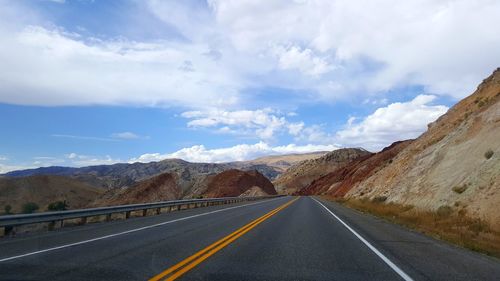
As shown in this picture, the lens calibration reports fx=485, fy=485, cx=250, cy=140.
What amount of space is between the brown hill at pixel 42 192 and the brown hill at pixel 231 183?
2792 centimetres

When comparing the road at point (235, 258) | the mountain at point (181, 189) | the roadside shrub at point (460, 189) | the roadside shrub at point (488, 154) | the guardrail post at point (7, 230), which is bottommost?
the road at point (235, 258)

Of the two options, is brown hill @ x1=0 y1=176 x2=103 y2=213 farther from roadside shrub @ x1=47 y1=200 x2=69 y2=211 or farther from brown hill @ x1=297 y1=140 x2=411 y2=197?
brown hill @ x1=297 y1=140 x2=411 y2=197

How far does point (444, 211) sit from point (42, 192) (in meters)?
106

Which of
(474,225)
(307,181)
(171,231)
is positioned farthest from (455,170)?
(307,181)

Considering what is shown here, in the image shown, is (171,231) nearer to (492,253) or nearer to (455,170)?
(492,253)

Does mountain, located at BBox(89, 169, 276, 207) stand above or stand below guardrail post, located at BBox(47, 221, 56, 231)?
above

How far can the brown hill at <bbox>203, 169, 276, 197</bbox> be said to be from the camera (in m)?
114

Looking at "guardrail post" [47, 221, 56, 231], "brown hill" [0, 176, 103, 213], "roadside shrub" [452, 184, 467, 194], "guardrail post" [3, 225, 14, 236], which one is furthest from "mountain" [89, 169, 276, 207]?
"guardrail post" [3, 225, 14, 236]

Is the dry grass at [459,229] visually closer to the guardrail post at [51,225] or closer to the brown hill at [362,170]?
the guardrail post at [51,225]

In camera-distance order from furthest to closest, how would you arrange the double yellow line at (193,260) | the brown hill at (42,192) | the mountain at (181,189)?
the brown hill at (42,192), the mountain at (181,189), the double yellow line at (193,260)

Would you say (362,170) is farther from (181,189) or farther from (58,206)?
(58,206)

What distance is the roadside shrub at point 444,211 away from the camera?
82.0ft

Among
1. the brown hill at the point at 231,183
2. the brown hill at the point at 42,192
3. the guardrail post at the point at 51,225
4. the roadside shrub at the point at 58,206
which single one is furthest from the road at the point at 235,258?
the brown hill at the point at 231,183

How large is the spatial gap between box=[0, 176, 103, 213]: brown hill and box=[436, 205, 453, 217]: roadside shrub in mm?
91061
